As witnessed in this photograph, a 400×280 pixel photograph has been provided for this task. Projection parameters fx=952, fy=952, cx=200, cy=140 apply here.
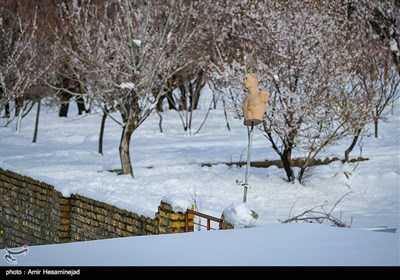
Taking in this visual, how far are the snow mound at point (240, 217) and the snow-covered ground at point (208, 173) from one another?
2.15m

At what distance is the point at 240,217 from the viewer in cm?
960

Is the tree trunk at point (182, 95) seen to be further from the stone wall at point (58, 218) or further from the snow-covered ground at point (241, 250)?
the snow-covered ground at point (241, 250)

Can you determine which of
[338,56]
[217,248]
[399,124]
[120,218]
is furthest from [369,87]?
[217,248]

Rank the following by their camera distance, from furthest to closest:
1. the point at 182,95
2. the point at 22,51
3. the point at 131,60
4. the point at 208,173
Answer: the point at 182,95, the point at 22,51, the point at 208,173, the point at 131,60

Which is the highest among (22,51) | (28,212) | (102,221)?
(22,51)

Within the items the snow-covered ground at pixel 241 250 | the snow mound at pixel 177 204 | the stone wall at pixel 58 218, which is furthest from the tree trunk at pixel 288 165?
the snow-covered ground at pixel 241 250

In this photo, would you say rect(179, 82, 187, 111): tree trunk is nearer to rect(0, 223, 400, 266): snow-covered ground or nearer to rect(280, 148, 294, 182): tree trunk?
rect(280, 148, 294, 182): tree trunk

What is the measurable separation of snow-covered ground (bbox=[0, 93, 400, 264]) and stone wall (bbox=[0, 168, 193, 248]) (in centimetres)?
16

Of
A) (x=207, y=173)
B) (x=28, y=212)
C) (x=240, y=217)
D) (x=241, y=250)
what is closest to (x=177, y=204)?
(x=240, y=217)

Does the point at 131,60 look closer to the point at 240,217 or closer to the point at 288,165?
the point at 288,165

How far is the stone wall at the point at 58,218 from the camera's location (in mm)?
11227

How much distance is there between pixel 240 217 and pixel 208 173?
11.8 metres
